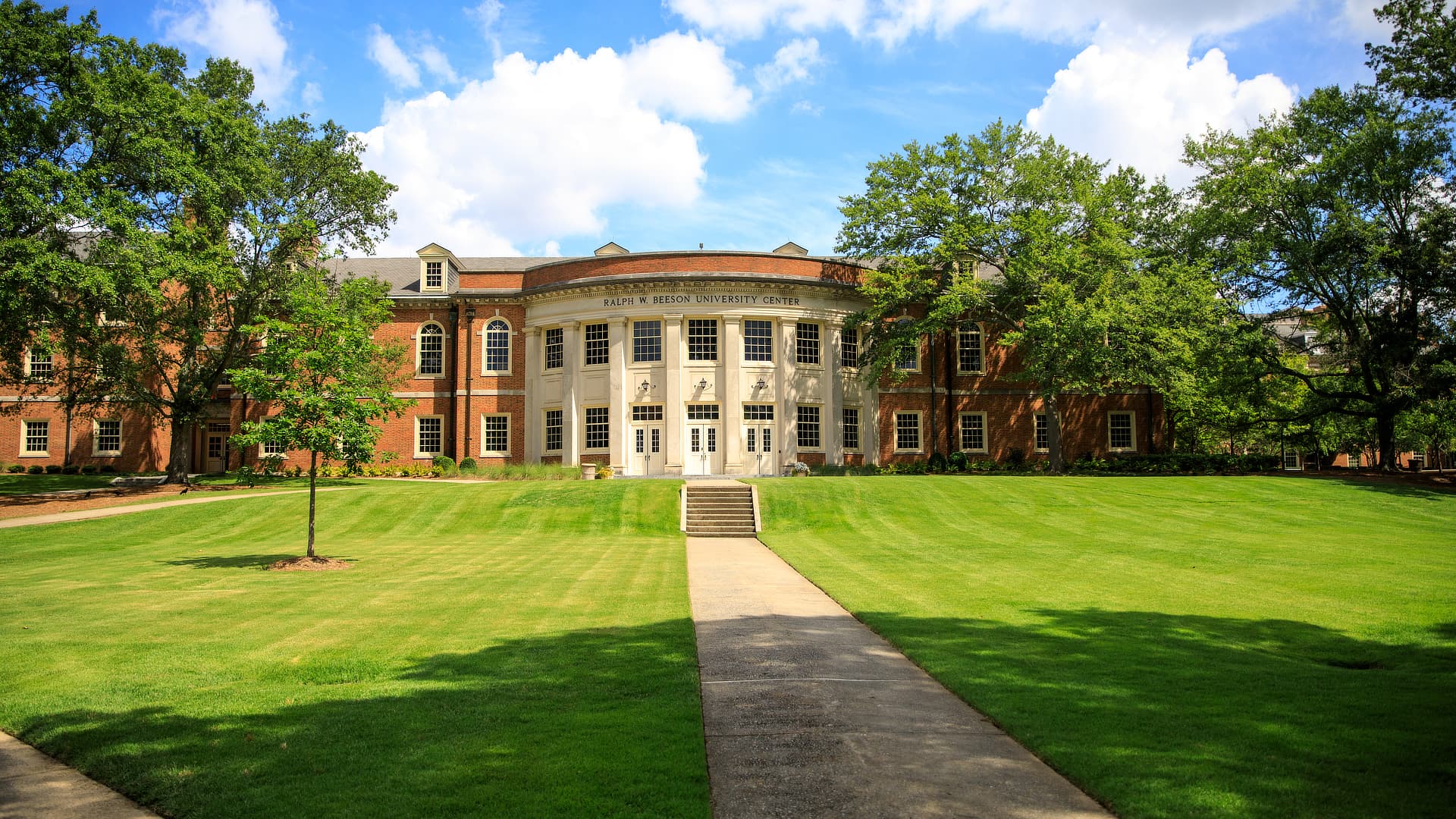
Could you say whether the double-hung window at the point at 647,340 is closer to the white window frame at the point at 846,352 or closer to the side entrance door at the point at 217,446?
the white window frame at the point at 846,352

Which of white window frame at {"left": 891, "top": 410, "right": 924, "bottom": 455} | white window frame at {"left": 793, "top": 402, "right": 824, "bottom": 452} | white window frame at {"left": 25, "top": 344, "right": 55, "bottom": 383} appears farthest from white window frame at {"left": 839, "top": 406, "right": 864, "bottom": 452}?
white window frame at {"left": 25, "top": 344, "right": 55, "bottom": 383}

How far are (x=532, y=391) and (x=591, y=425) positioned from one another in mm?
3494

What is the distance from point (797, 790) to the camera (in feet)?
15.8

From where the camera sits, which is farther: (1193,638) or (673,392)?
(673,392)

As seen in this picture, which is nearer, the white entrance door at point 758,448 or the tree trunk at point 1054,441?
the white entrance door at point 758,448

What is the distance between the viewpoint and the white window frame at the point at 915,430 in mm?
38750

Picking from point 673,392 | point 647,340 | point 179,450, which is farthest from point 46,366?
point 673,392

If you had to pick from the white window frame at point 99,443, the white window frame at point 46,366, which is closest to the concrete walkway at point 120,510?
the white window frame at point 46,366

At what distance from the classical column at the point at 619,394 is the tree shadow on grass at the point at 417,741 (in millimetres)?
26800

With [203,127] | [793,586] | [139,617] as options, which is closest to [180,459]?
[203,127]

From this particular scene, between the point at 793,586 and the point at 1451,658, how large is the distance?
7887 millimetres

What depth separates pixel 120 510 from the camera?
82.8 ft

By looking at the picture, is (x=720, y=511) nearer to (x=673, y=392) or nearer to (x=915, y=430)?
(x=673, y=392)

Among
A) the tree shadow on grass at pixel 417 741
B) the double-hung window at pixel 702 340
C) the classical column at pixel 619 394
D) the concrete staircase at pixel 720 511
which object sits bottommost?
the tree shadow on grass at pixel 417 741
